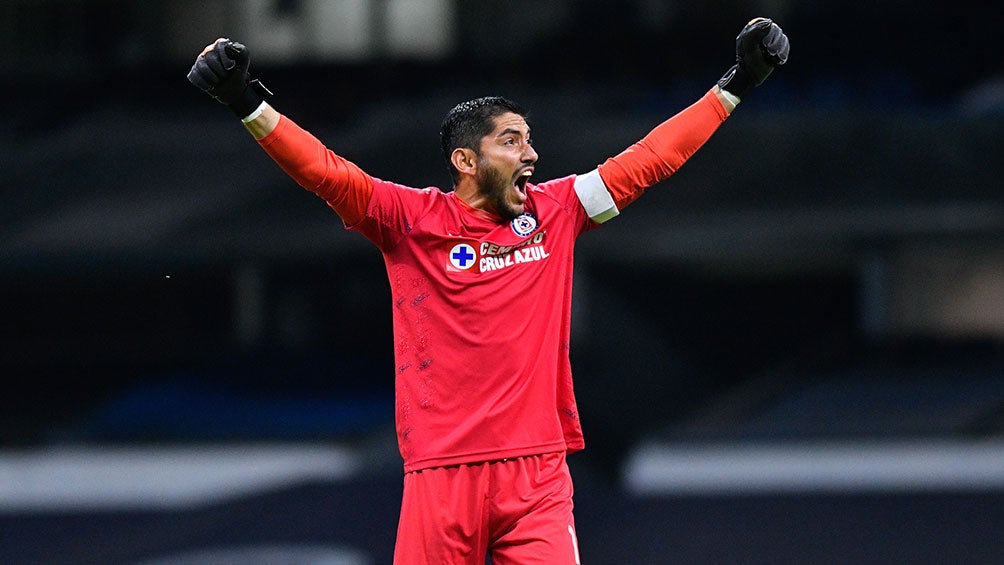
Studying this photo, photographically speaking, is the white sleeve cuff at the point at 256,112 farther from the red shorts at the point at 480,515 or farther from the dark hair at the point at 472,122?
the red shorts at the point at 480,515

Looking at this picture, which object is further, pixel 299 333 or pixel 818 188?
pixel 299 333

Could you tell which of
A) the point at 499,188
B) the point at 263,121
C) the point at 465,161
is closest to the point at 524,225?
the point at 499,188

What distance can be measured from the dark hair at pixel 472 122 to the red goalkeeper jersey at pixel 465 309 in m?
0.13

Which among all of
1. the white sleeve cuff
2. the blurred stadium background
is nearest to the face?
the white sleeve cuff

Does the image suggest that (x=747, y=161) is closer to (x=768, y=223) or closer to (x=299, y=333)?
(x=768, y=223)

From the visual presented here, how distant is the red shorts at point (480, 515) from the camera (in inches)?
119

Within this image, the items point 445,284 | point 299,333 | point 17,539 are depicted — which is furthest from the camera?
point 299,333

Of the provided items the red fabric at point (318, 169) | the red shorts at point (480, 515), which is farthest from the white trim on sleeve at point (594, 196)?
the red shorts at point (480, 515)

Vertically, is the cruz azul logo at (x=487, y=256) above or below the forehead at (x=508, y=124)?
below

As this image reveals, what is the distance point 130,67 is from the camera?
27.6 feet

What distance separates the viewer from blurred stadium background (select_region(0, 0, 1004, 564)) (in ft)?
26.4

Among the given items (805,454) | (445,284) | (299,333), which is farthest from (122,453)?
(445,284)

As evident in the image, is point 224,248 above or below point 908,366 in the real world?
above

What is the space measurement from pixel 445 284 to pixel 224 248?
18.1 ft
